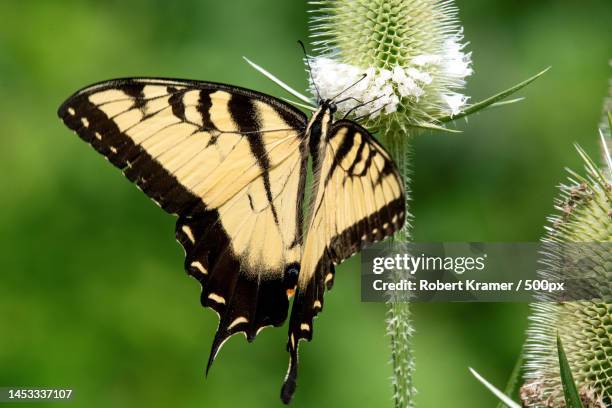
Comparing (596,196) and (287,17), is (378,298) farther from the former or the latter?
(287,17)

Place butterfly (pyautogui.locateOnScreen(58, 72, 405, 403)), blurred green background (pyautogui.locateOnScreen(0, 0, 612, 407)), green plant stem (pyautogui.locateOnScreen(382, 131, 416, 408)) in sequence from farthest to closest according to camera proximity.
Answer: blurred green background (pyautogui.locateOnScreen(0, 0, 612, 407)), butterfly (pyautogui.locateOnScreen(58, 72, 405, 403)), green plant stem (pyautogui.locateOnScreen(382, 131, 416, 408))

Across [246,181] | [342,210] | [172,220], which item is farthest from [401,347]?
[172,220]

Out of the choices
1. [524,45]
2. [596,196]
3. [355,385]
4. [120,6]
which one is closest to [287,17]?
[120,6]

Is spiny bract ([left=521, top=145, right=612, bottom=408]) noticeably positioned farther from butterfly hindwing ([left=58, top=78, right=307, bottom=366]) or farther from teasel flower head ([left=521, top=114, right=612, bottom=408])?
butterfly hindwing ([left=58, top=78, right=307, bottom=366])

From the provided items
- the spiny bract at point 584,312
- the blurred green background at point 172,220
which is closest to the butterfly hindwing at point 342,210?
the spiny bract at point 584,312

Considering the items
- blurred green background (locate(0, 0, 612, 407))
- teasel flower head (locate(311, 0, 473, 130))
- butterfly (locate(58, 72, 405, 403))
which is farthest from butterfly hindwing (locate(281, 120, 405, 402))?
blurred green background (locate(0, 0, 612, 407))
